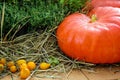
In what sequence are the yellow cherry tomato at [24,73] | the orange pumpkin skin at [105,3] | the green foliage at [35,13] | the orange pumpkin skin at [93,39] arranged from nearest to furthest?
1. the yellow cherry tomato at [24,73]
2. the orange pumpkin skin at [93,39]
3. the green foliage at [35,13]
4. the orange pumpkin skin at [105,3]

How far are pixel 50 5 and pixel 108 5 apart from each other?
0.36 meters

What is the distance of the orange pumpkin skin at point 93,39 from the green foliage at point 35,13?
15 cm

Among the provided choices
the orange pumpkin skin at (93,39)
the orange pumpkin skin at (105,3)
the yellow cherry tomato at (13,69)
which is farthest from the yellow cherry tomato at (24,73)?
the orange pumpkin skin at (105,3)

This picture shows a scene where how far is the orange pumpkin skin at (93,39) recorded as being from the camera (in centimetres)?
161

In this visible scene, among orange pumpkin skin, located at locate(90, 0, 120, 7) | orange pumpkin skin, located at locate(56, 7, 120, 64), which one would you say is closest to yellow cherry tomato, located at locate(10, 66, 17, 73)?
orange pumpkin skin, located at locate(56, 7, 120, 64)

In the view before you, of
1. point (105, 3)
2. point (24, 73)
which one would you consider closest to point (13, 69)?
point (24, 73)

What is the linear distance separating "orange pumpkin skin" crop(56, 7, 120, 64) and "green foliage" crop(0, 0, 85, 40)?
0.49 feet

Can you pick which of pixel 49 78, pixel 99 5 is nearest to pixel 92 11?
pixel 99 5

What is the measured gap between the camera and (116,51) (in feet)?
5.30

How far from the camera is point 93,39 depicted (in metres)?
1.62

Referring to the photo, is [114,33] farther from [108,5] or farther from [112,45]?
[108,5]

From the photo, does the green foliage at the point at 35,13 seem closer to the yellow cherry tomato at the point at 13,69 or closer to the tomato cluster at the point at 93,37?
the tomato cluster at the point at 93,37

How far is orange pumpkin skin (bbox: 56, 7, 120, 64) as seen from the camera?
63.4 inches

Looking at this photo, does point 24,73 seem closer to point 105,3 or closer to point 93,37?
point 93,37
